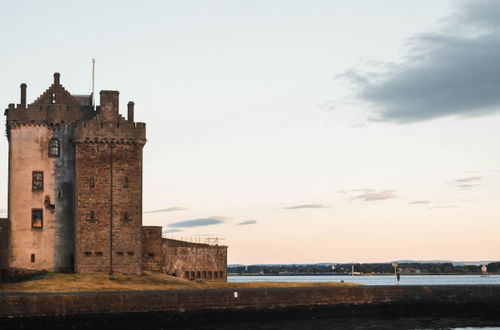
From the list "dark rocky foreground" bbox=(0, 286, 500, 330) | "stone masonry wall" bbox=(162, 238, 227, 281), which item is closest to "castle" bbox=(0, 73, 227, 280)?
"stone masonry wall" bbox=(162, 238, 227, 281)

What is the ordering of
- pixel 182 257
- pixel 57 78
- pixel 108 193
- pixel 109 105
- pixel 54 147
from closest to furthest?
pixel 108 193
pixel 54 147
pixel 109 105
pixel 57 78
pixel 182 257

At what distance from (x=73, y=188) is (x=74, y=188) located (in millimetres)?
344

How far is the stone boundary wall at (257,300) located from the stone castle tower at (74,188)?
13705 millimetres

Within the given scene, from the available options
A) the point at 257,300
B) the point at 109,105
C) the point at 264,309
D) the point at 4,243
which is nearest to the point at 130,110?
the point at 109,105

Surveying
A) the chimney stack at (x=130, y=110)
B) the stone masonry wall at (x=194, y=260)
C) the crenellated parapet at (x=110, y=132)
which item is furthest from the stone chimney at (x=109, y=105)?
the stone masonry wall at (x=194, y=260)

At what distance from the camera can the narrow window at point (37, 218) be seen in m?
66.9

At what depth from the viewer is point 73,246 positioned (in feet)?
219

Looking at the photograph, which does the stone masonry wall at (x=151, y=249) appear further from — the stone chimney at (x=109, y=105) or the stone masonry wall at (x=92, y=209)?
the stone chimney at (x=109, y=105)

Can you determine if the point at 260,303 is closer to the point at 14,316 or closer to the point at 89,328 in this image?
the point at 89,328

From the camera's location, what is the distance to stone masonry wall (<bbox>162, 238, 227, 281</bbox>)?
73.8 metres

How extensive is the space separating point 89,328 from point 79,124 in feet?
72.3

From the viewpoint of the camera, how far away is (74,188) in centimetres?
6706

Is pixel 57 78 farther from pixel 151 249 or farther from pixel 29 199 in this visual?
pixel 151 249

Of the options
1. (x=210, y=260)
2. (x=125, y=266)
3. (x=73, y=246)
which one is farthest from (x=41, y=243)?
(x=210, y=260)
